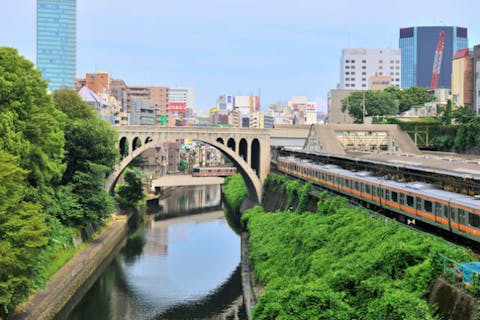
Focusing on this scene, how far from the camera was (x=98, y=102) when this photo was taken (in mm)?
82812

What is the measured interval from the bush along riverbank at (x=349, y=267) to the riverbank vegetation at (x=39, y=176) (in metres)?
8.88

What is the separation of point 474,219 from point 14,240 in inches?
601

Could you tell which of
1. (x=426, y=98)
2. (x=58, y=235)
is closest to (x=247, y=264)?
(x=58, y=235)

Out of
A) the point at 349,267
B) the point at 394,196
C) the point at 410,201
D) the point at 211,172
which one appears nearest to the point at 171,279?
the point at 394,196

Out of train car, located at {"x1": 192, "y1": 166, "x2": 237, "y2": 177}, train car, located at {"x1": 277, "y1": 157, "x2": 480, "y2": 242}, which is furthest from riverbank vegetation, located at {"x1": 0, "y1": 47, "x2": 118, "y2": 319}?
train car, located at {"x1": 192, "y1": 166, "x2": 237, "y2": 177}

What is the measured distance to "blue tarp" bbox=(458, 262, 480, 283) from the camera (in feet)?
51.7

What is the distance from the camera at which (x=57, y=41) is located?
636 feet

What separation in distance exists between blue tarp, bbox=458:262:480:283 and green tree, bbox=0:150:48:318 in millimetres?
14136

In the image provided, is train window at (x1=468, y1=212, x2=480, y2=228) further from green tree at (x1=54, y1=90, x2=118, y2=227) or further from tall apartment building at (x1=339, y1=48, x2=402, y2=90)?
tall apartment building at (x1=339, y1=48, x2=402, y2=90)

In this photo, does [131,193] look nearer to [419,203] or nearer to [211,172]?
[211,172]

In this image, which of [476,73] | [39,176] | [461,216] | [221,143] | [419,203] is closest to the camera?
[461,216]

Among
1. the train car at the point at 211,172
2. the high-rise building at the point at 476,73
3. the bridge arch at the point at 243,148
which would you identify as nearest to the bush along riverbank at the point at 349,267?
the bridge arch at the point at 243,148

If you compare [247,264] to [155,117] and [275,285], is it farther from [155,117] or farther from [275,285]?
[155,117]

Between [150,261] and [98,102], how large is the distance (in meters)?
44.3
